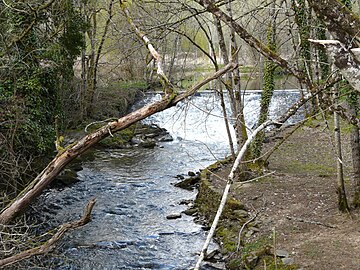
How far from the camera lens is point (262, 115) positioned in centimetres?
1105

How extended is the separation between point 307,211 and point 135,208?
4632 millimetres

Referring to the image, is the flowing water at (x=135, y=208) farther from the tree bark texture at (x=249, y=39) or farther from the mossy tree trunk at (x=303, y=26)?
the mossy tree trunk at (x=303, y=26)

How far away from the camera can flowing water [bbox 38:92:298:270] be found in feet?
28.4

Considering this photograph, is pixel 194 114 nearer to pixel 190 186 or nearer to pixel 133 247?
pixel 190 186

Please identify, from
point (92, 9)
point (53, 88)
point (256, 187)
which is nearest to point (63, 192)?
point (53, 88)

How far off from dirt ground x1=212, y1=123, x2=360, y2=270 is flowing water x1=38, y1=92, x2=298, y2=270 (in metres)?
1.38

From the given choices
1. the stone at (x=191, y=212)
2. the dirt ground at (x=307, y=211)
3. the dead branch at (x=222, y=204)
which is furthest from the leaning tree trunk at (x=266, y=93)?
the dead branch at (x=222, y=204)

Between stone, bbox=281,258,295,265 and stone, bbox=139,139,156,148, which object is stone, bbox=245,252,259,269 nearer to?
stone, bbox=281,258,295,265

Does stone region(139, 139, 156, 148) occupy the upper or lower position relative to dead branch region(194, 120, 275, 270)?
lower

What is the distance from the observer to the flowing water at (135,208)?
866 centimetres

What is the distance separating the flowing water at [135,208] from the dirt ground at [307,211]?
138 cm

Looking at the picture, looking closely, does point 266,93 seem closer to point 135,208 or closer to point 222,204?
point 135,208

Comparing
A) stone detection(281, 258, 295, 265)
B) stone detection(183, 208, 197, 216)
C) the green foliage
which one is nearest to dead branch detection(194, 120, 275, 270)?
stone detection(281, 258, 295, 265)

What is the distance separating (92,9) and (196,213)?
11.3 m
